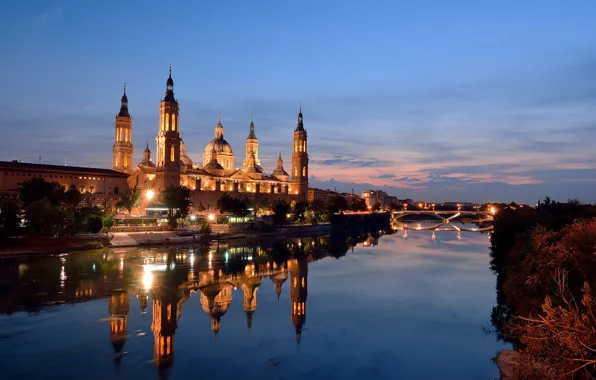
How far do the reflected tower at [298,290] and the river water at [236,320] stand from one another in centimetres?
14

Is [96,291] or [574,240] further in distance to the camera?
[96,291]

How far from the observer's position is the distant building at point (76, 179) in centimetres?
6031

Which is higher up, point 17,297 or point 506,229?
point 506,229

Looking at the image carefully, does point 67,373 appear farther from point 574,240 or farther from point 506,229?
point 506,229

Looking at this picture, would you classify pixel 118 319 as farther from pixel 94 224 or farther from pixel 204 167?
pixel 204 167

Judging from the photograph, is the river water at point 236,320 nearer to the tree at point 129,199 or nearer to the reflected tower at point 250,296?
the reflected tower at point 250,296

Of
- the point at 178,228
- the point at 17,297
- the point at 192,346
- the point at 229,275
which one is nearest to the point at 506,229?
the point at 229,275

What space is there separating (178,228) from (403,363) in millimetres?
44598

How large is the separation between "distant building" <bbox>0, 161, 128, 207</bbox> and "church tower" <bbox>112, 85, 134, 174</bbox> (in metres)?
8.75

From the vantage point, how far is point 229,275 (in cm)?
3195

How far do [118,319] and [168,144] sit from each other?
56389mm

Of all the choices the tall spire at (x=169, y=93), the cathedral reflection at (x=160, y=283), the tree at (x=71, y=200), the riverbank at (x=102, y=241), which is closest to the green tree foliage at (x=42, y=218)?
the riverbank at (x=102, y=241)

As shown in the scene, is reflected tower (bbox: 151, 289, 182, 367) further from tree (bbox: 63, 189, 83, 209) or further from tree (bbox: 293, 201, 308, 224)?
tree (bbox: 293, 201, 308, 224)

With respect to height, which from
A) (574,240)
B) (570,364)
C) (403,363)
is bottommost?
(403,363)
